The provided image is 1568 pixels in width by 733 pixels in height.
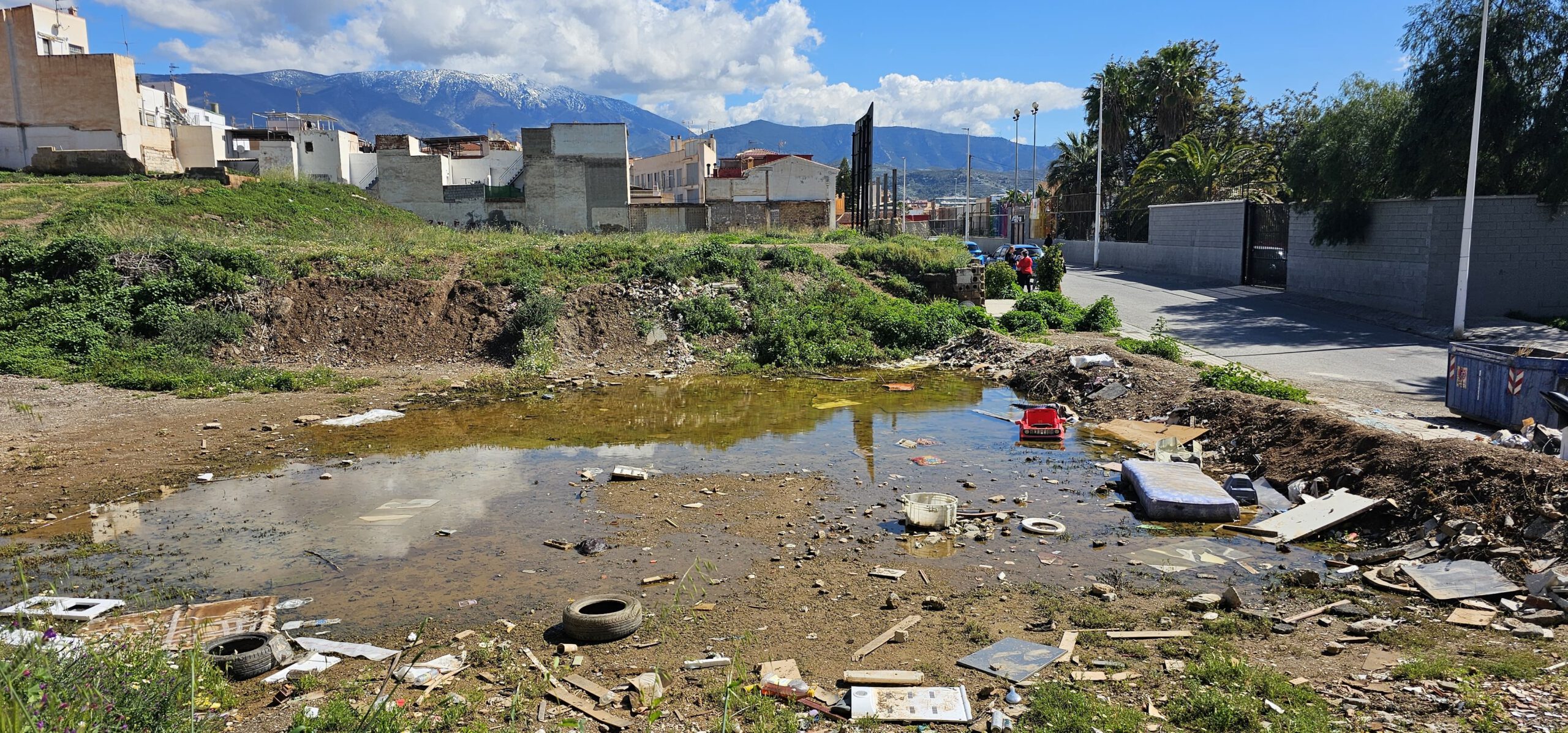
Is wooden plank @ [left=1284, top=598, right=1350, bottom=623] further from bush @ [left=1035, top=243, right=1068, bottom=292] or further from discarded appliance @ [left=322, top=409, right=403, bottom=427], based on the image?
bush @ [left=1035, top=243, right=1068, bottom=292]

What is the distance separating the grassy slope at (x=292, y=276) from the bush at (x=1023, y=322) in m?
0.46

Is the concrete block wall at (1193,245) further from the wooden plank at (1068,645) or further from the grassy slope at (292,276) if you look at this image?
the wooden plank at (1068,645)

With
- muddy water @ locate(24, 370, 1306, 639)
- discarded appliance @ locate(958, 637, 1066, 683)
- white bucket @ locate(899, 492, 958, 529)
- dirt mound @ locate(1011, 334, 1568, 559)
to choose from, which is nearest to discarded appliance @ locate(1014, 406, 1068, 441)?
muddy water @ locate(24, 370, 1306, 639)

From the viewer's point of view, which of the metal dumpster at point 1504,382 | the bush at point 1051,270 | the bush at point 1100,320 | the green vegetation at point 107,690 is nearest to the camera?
the green vegetation at point 107,690

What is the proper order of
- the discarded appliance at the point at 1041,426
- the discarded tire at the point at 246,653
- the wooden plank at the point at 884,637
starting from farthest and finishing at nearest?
the discarded appliance at the point at 1041,426, the wooden plank at the point at 884,637, the discarded tire at the point at 246,653

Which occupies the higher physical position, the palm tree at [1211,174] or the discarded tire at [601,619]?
the palm tree at [1211,174]

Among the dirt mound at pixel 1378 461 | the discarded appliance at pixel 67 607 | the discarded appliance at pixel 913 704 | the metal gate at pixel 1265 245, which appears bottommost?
the discarded appliance at pixel 913 704

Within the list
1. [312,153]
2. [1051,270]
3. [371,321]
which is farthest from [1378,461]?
[312,153]

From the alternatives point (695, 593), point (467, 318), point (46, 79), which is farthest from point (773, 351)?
point (46, 79)

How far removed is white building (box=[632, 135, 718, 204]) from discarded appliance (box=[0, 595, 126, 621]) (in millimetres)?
60360

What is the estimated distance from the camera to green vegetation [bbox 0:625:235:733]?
335 centimetres

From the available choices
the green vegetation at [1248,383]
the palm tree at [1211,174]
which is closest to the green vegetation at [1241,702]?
the green vegetation at [1248,383]

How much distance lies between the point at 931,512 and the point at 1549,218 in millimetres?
19500

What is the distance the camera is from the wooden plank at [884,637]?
5.35m
